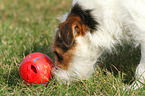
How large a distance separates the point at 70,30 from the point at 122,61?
1456mm

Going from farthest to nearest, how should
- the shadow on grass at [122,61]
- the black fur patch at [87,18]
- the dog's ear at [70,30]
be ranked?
the shadow on grass at [122,61]
the black fur patch at [87,18]
the dog's ear at [70,30]

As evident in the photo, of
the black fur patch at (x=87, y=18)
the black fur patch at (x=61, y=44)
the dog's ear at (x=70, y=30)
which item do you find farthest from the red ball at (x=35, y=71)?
the black fur patch at (x=87, y=18)

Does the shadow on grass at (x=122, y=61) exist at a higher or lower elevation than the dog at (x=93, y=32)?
lower

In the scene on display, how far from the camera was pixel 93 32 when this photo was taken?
8.79 feet

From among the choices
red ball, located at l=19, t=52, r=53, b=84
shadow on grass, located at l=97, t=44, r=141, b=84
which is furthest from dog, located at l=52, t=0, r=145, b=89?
shadow on grass, located at l=97, t=44, r=141, b=84

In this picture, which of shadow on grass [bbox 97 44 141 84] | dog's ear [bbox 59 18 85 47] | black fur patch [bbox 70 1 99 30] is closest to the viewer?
dog's ear [bbox 59 18 85 47]

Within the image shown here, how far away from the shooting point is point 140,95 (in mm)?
2506

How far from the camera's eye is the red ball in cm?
273

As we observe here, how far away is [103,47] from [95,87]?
531mm

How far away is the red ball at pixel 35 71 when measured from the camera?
8.96ft

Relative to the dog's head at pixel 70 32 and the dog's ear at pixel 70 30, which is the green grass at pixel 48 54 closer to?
the dog's head at pixel 70 32

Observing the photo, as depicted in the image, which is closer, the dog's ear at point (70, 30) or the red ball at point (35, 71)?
the dog's ear at point (70, 30)

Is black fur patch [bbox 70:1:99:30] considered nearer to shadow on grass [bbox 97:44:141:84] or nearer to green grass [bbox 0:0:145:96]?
green grass [bbox 0:0:145:96]

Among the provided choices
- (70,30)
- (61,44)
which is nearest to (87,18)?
(70,30)
